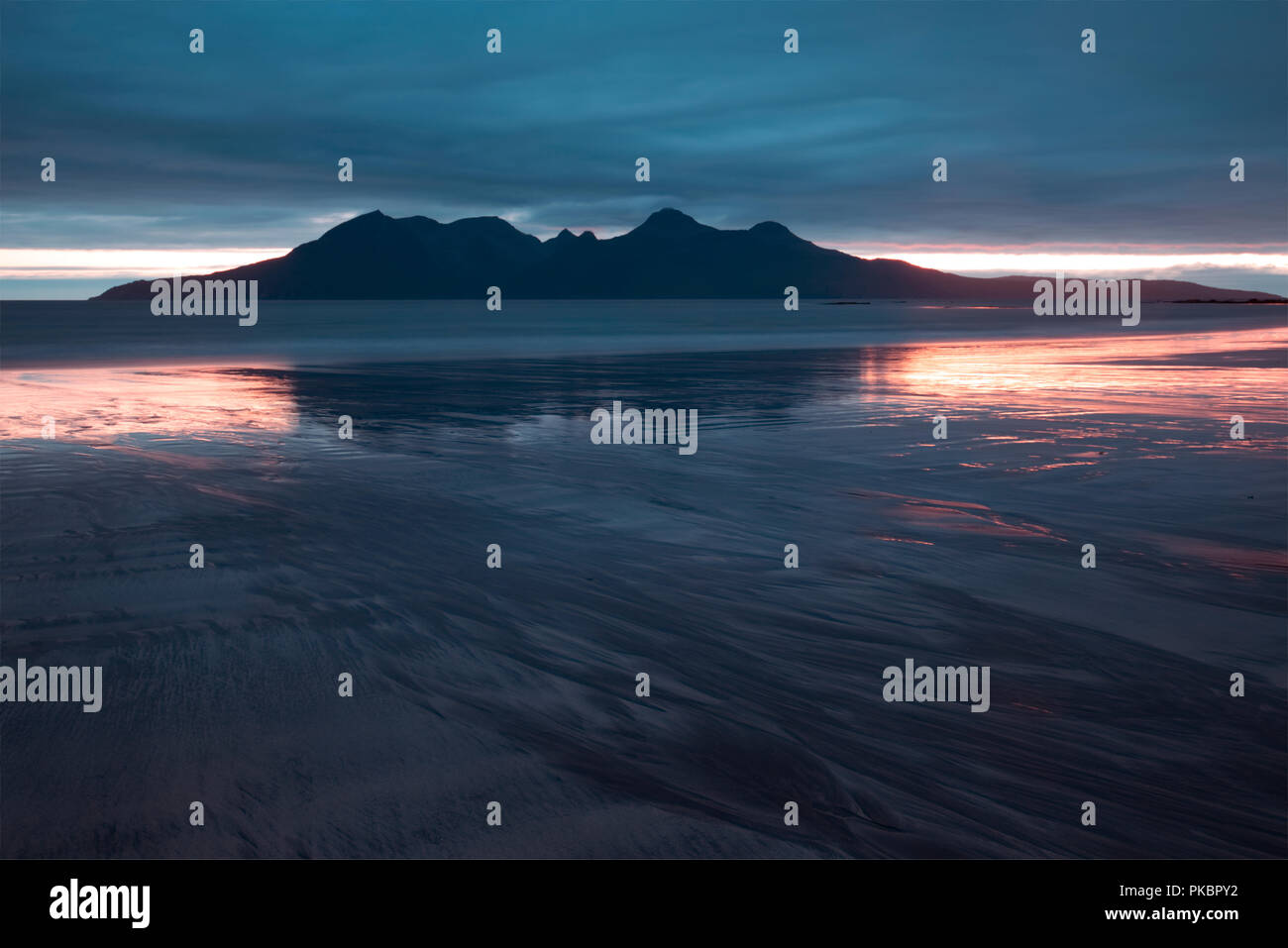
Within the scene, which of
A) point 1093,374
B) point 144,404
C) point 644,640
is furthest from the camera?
point 1093,374

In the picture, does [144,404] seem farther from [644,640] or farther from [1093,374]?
[1093,374]

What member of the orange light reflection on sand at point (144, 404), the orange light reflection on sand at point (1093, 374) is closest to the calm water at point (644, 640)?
the orange light reflection on sand at point (144, 404)

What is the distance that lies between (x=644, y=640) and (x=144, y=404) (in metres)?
17.0

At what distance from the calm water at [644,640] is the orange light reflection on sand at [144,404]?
0.85 metres

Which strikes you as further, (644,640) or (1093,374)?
(1093,374)

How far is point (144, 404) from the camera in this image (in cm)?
2002

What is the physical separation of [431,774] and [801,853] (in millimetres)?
1887

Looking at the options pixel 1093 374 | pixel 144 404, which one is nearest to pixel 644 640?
pixel 144 404

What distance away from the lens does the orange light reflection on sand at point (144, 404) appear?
1620cm

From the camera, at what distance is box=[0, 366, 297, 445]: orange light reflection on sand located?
1620cm

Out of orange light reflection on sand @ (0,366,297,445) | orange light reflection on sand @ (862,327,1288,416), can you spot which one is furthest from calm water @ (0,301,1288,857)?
orange light reflection on sand @ (862,327,1288,416)
